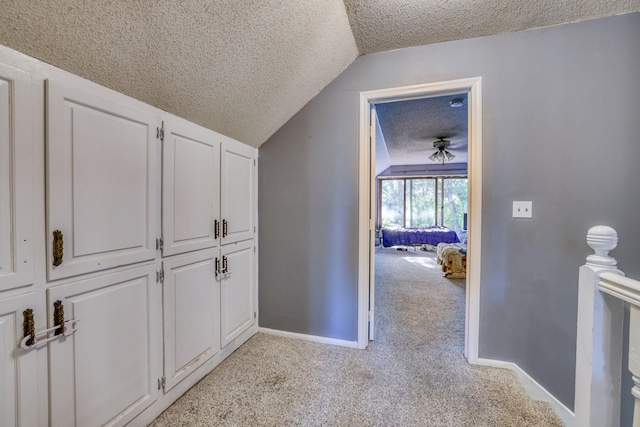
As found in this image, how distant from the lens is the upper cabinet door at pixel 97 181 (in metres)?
1.02

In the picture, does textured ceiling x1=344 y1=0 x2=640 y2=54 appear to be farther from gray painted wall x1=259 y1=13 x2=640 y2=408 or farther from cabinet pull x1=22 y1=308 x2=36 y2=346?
cabinet pull x1=22 y1=308 x2=36 y2=346

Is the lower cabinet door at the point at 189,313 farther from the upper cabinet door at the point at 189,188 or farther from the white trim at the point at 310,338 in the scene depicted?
the white trim at the point at 310,338

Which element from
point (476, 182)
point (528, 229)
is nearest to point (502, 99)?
point (476, 182)

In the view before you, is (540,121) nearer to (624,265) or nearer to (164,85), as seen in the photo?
(624,265)

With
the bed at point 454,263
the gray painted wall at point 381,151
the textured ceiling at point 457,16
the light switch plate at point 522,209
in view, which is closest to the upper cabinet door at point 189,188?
the textured ceiling at point 457,16

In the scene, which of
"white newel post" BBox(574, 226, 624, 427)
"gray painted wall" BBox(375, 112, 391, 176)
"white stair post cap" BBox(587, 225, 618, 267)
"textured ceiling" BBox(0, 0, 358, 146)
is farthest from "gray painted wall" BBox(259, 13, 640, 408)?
"gray painted wall" BBox(375, 112, 391, 176)

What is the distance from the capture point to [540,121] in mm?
1736

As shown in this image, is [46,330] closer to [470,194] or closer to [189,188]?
[189,188]

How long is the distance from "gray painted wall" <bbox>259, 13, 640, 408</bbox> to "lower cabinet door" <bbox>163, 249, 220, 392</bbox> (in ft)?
2.15

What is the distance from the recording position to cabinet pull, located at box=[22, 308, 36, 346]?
949 mm

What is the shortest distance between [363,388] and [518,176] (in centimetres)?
171

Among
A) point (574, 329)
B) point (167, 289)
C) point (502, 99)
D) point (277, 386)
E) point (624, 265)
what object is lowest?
point (277, 386)

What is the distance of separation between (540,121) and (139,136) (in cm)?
238

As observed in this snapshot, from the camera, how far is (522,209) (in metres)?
1.79
